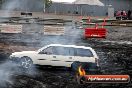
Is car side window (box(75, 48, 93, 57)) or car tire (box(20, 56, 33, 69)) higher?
car side window (box(75, 48, 93, 57))

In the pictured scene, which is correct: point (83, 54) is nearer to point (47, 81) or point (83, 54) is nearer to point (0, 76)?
point (47, 81)

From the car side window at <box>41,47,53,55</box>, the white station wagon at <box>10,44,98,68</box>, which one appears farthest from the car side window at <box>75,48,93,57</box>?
the car side window at <box>41,47,53,55</box>

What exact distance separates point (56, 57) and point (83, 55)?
1.50 meters

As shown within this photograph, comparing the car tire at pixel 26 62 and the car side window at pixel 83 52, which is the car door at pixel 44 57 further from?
the car side window at pixel 83 52

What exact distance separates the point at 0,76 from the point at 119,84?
5.82 meters

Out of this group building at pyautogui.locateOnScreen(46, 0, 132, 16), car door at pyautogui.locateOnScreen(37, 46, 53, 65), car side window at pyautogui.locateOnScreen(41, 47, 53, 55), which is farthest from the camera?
building at pyautogui.locateOnScreen(46, 0, 132, 16)

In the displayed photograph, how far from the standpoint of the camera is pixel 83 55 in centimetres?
2042

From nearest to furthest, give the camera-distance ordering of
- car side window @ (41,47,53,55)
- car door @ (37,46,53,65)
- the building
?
1. car door @ (37,46,53,65)
2. car side window @ (41,47,53,55)
3. the building

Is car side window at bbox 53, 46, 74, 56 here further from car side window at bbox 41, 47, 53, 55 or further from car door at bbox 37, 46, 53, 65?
car door at bbox 37, 46, 53, 65

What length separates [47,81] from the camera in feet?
58.3

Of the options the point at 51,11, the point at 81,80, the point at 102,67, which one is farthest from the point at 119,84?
the point at 51,11

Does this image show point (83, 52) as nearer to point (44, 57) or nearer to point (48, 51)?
point (48, 51)

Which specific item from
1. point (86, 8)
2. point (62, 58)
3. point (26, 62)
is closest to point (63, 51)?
point (62, 58)

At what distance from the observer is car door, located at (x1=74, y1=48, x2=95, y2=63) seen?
20328 mm
